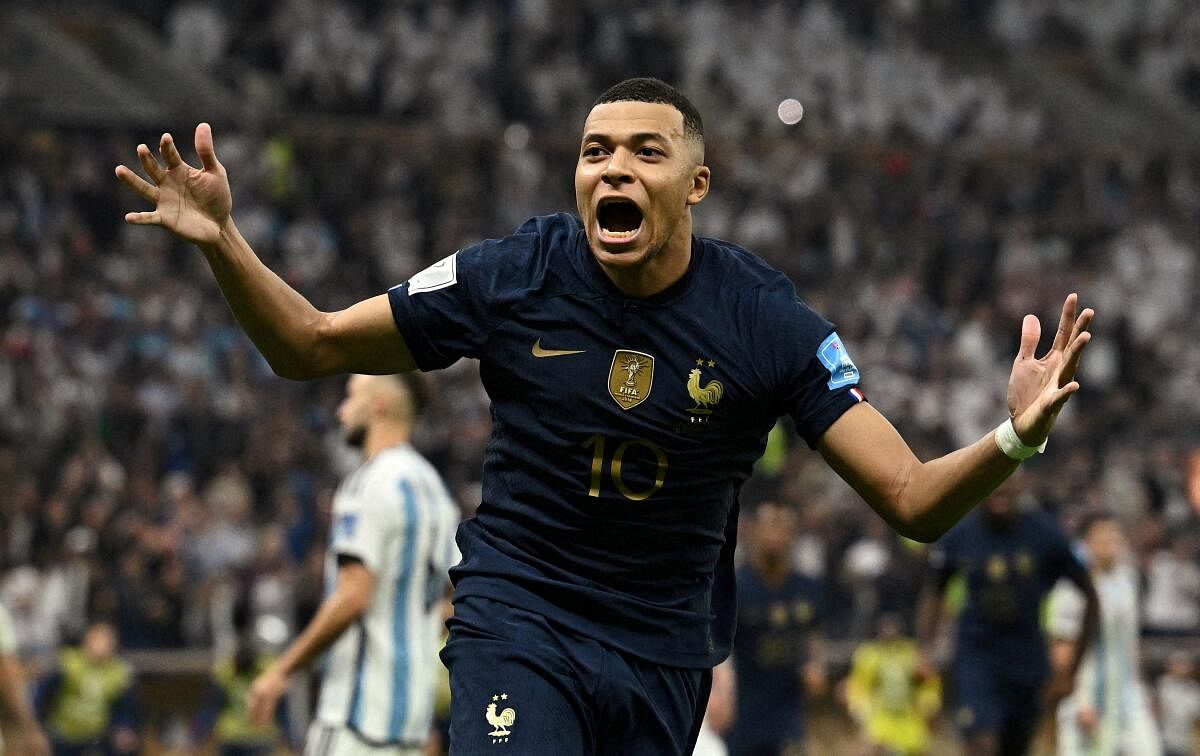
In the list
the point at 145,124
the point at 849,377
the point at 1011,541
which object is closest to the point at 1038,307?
the point at 145,124

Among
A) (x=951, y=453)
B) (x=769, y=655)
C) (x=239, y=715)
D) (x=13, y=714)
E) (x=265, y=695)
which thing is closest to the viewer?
(x=951, y=453)

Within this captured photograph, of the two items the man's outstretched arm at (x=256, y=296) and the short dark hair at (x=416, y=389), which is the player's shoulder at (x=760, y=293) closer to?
the man's outstretched arm at (x=256, y=296)

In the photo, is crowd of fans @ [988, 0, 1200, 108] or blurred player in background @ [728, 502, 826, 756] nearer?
blurred player in background @ [728, 502, 826, 756]

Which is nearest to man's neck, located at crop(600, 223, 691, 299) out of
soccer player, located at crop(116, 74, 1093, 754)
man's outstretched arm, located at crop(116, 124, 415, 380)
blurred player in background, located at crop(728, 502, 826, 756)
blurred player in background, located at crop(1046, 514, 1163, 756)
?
soccer player, located at crop(116, 74, 1093, 754)

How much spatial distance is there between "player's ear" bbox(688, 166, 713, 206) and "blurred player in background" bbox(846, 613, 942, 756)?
910 cm

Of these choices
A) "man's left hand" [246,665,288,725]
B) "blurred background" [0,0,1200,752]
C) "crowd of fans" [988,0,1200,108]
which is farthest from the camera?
"crowd of fans" [988,0,1200,108]

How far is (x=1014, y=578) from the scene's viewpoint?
1031 centimetres

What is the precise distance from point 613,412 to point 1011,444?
2.87 ft

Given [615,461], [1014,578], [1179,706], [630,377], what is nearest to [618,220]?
[630,377]

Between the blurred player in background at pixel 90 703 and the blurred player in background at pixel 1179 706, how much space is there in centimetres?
757

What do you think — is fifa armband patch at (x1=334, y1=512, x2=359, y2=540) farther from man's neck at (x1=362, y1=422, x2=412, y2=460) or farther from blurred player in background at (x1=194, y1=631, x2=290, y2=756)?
blurred player in background at (x1=194, y1=631, x2=290, y2=756)

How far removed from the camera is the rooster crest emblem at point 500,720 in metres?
4.11

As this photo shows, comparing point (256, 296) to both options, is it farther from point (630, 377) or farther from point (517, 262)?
point (630, 377)

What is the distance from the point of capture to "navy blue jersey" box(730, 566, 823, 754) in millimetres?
10836
